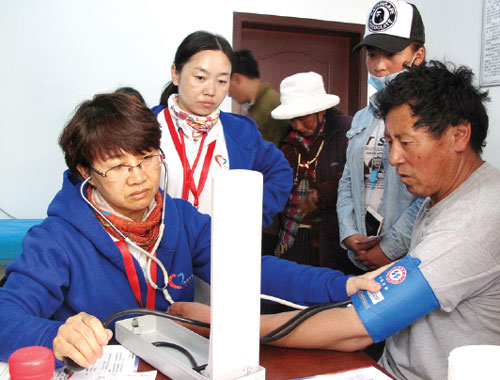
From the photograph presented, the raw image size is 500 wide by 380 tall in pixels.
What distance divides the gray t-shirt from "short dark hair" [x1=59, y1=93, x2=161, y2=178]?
2.26ft

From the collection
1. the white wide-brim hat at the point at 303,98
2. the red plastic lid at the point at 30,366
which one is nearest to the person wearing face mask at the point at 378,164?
the white wide-brim hat at the point at 303,98

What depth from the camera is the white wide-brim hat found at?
2.24m

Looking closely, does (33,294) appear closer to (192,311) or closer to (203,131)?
(192,311)

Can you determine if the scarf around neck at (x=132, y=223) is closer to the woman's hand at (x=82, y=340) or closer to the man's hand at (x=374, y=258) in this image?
the woman's hand at (x=82, y=340)

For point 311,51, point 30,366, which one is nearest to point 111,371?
point 30,366

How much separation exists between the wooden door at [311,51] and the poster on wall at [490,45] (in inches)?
69.5

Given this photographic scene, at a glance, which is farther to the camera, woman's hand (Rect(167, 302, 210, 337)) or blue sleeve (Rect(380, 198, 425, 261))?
blue sleeve (Rect(380, 198, 425, 261))

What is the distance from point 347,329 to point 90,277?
57cm

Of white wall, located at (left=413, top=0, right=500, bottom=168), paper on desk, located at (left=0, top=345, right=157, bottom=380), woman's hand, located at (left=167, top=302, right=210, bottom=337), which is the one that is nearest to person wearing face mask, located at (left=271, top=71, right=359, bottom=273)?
white wall, located at (left=413, top=0, right=500, bottom=168)

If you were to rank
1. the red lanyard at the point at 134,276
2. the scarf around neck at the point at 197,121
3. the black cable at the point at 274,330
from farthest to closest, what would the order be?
the scarf around neck at the point at 197,121, the red lanyard at the point at 134,276, the black cable at the point at 274,330

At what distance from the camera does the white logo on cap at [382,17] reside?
1830 mm

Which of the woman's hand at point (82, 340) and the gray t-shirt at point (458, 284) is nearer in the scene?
the woman's hand at point (82, 340)

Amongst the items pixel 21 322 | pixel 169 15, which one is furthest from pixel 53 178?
pixel 21 322

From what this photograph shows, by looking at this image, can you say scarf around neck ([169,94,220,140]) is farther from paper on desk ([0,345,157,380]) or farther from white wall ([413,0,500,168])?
white wall ([413,0,500,168])
